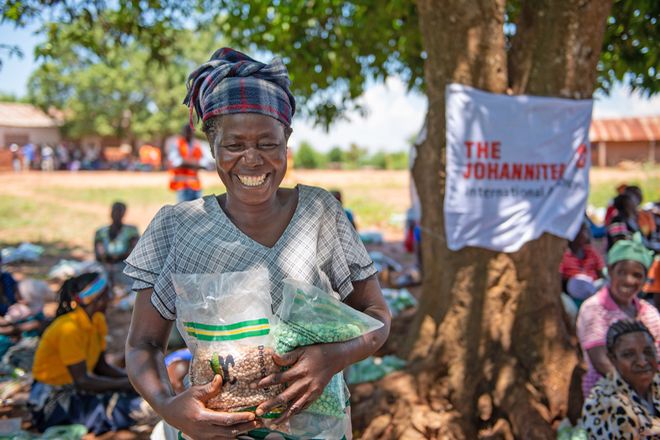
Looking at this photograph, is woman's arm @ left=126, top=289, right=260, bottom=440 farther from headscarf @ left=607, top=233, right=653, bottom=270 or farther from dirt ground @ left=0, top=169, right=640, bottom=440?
headscarf @ left=607, top=233, right=653, bottom=270

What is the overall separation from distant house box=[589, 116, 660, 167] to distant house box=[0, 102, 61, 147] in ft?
103

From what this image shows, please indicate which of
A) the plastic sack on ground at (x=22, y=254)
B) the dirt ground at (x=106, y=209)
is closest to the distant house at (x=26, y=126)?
the dirt ground at (x=106, y=209)

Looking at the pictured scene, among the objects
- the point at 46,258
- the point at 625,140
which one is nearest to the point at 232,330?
the point at 46,258

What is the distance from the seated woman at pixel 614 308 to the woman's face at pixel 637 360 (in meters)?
0.29

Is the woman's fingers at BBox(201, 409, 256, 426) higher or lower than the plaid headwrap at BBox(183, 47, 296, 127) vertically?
lower

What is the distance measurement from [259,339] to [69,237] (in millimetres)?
11136

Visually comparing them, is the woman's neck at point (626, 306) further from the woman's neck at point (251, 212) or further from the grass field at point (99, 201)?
the grass field at point (99, 201)

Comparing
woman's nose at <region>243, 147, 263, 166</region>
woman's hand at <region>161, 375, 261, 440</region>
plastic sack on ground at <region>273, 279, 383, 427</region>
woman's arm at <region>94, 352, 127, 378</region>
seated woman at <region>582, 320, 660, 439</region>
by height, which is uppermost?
woman's nose at <region>243, 147, 263, 166</region>

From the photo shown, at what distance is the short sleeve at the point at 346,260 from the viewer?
65.0 inches

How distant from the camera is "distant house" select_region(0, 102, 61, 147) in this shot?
3528 cm

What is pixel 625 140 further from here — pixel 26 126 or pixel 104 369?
pixel 26 126

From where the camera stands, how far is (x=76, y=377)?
11.9ft

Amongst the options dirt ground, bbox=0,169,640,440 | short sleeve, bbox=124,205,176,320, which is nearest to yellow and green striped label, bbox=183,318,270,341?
short sleeve, bbox=124,205,176,320

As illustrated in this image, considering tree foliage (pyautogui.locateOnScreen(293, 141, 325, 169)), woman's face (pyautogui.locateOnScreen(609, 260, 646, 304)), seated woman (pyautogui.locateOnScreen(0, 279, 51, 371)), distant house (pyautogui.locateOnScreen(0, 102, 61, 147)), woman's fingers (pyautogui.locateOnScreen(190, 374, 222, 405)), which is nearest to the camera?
woman's fingers (pyautogui.locateOnScreen(190, 374, 222, 405))
